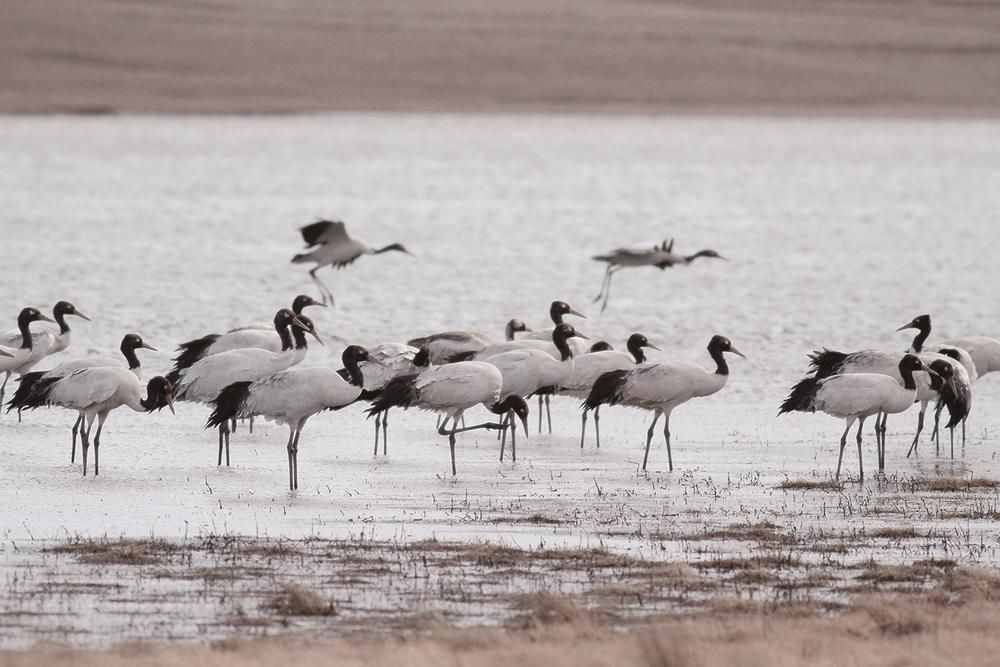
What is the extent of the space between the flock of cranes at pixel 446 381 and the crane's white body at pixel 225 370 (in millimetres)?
11

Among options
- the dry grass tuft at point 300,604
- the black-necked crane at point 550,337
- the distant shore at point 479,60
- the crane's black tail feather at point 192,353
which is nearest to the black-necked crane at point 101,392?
the crane's black tail feather at point 192,353

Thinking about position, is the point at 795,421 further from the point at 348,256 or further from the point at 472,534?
the point at 348,256

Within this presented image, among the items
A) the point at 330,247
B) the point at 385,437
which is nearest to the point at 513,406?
the point at 385,437

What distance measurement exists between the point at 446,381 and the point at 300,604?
5446mm

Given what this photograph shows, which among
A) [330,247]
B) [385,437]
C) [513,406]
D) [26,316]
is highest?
[330,247]

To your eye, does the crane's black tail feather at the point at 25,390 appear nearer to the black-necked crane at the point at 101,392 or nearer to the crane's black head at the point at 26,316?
the black-necked crane at the point at 101,392

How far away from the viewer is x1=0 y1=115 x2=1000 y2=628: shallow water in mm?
12375

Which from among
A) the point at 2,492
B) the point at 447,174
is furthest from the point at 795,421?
the point at 447,174

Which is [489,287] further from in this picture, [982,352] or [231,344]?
[982,352]

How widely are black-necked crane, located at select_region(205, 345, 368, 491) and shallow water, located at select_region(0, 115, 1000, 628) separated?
0.43 meters

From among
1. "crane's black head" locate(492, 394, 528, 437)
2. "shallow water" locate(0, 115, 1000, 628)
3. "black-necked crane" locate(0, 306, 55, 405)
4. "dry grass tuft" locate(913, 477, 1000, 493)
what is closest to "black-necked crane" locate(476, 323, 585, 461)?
"crane's black head" locate(492, 394, 528, 437)

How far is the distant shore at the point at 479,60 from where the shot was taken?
8150 cm

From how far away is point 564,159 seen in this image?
63.4 meters

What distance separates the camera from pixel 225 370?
14844 millimetres
